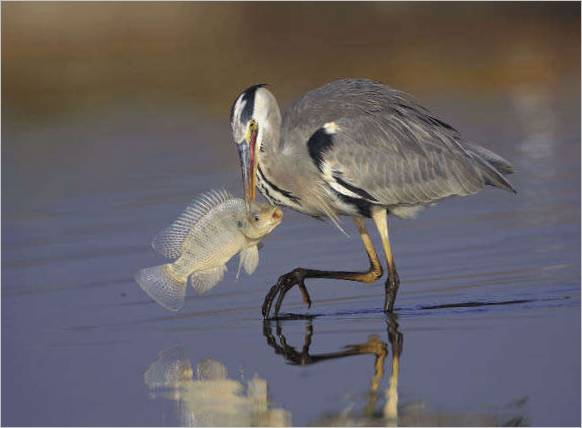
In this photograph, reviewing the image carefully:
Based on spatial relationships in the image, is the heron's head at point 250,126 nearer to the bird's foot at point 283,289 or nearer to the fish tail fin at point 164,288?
the bird's foot at point 283,289

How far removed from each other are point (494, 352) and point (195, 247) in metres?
2.00

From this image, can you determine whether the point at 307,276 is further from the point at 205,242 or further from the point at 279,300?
the point at 205,242

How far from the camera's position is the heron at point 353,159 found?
29.7 feet

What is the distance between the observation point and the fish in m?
8.57

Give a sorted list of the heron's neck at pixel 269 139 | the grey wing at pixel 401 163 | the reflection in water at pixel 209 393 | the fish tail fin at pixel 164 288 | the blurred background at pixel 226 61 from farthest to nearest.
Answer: the blurred background at pixel 226 61 < the grey wing at pixel 401 163 < the heron's neck at pixel 269 139 < the fish tail fin at pixel 164 288 < the reflection in water at pixel 209 393

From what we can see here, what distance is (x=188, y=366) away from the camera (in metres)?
7.93

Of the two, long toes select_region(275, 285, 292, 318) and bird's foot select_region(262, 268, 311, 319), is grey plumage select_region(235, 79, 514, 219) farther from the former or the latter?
long toes select_region(275, 285, 292, 318)

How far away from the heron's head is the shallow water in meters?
0.89

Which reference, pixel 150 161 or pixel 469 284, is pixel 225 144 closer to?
pixel 150 161

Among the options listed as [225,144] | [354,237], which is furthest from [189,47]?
[354,237]

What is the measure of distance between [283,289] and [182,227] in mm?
758

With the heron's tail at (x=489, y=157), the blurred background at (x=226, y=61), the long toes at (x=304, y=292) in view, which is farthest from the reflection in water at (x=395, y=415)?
the blurred background at (x=226, y=61)

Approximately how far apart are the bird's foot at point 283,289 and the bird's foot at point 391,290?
50 cm

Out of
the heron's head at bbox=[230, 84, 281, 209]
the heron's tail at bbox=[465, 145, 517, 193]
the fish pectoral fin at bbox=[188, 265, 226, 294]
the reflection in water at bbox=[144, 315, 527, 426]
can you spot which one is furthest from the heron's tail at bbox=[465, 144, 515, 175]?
the fish pectoral fin at bbox=[188, 265, 226, 294]
